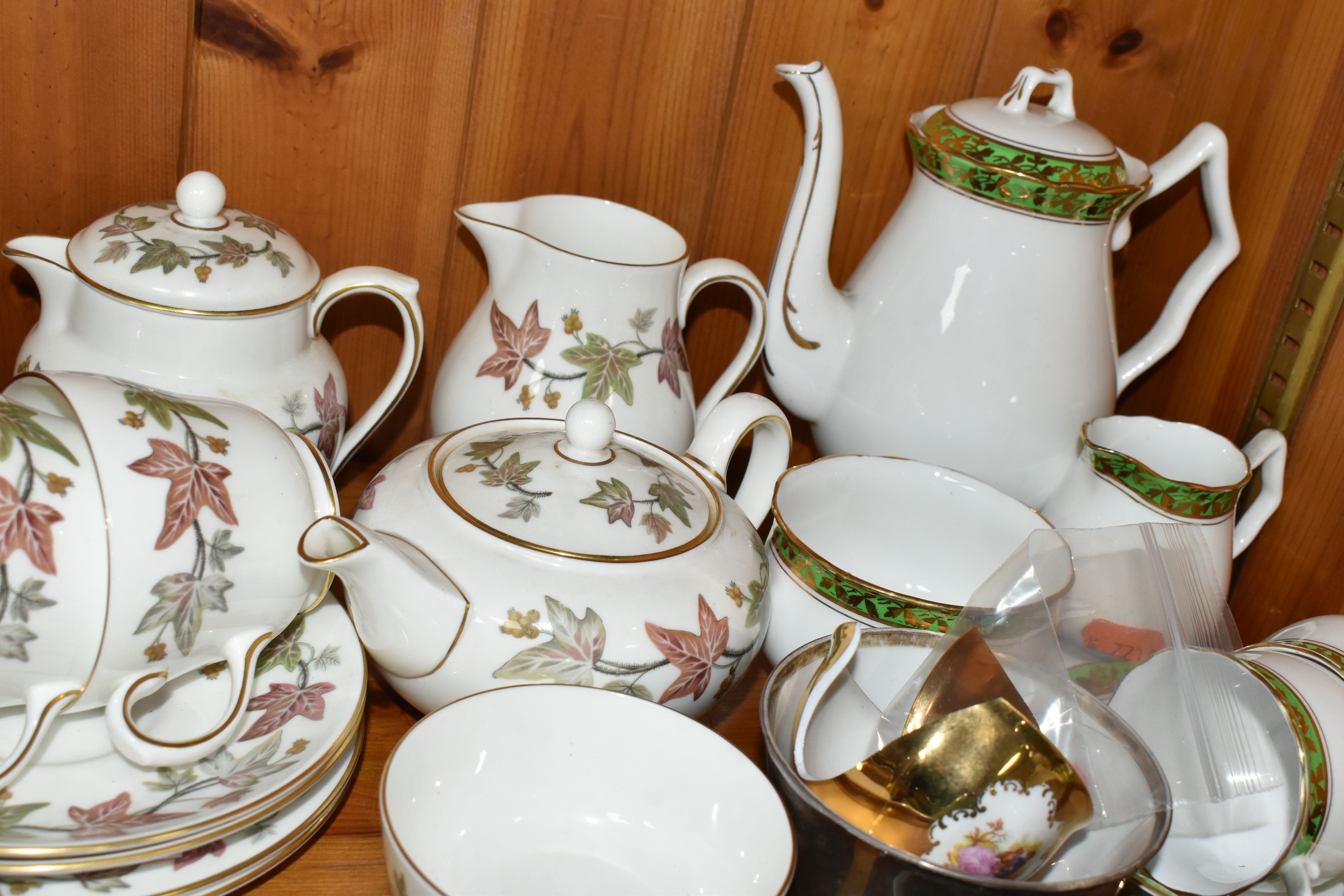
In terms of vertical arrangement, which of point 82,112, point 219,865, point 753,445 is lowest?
point 219,865

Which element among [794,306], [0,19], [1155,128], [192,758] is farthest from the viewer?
[1155,128]

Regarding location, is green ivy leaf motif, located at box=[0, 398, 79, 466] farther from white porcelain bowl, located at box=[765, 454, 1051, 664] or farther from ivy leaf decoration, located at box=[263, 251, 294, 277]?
white porcelain bowl, located at box=[765, 454, 1051, 664]

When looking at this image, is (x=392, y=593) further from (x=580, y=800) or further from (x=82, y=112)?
(x=82, y=112)

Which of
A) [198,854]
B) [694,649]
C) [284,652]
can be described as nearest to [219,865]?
[198,854]

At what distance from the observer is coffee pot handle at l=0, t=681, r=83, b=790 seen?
0.45m

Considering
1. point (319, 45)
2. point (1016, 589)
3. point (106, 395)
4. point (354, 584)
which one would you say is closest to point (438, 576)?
point (354, 584)

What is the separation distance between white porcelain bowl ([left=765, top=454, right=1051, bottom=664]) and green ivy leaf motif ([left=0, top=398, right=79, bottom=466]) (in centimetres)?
37

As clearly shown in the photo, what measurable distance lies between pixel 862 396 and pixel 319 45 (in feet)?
1.41

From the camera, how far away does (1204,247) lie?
0.83 metres

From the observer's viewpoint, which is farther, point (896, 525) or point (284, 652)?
point (896, 525)

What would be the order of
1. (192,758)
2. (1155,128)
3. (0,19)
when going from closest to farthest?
(192,758) < (0,19) < (1155,128)

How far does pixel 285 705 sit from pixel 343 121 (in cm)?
41

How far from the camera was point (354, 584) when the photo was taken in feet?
1.71

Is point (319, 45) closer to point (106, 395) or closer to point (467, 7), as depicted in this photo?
point (467, 7)
